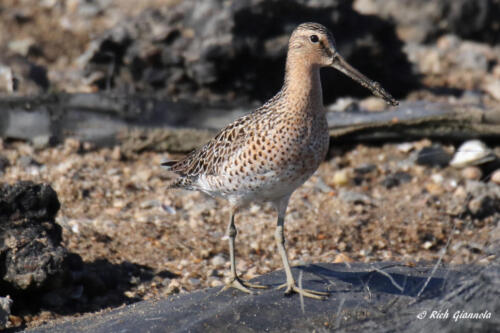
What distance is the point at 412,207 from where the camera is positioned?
24.2 feet

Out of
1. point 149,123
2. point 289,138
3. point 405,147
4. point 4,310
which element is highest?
point 289,138

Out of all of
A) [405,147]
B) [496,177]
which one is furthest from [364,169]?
[496,177]

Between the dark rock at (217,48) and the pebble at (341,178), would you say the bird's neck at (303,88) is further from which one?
the dark rock at (217,48)

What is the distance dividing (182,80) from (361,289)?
449 centimetres

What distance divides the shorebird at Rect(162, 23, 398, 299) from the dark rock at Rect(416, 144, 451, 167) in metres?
2.71

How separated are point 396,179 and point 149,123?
2550mm

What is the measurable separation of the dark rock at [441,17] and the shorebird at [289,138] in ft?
21.4

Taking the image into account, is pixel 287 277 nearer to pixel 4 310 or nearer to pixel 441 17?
pixel 4 310

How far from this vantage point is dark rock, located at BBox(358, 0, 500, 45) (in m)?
11.5

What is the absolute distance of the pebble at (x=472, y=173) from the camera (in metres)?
7.79

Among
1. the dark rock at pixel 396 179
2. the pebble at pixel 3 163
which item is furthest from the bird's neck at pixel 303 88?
the pebble at pixel 3 163

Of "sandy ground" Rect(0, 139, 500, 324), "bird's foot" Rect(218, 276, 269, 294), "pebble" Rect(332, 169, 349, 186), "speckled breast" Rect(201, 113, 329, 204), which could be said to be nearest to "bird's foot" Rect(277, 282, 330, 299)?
"bird's foot" Rect(218, 276, 269, 294)

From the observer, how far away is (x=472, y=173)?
7.79m

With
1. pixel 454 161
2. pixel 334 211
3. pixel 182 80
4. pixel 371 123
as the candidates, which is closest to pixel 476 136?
pixel 454 161
